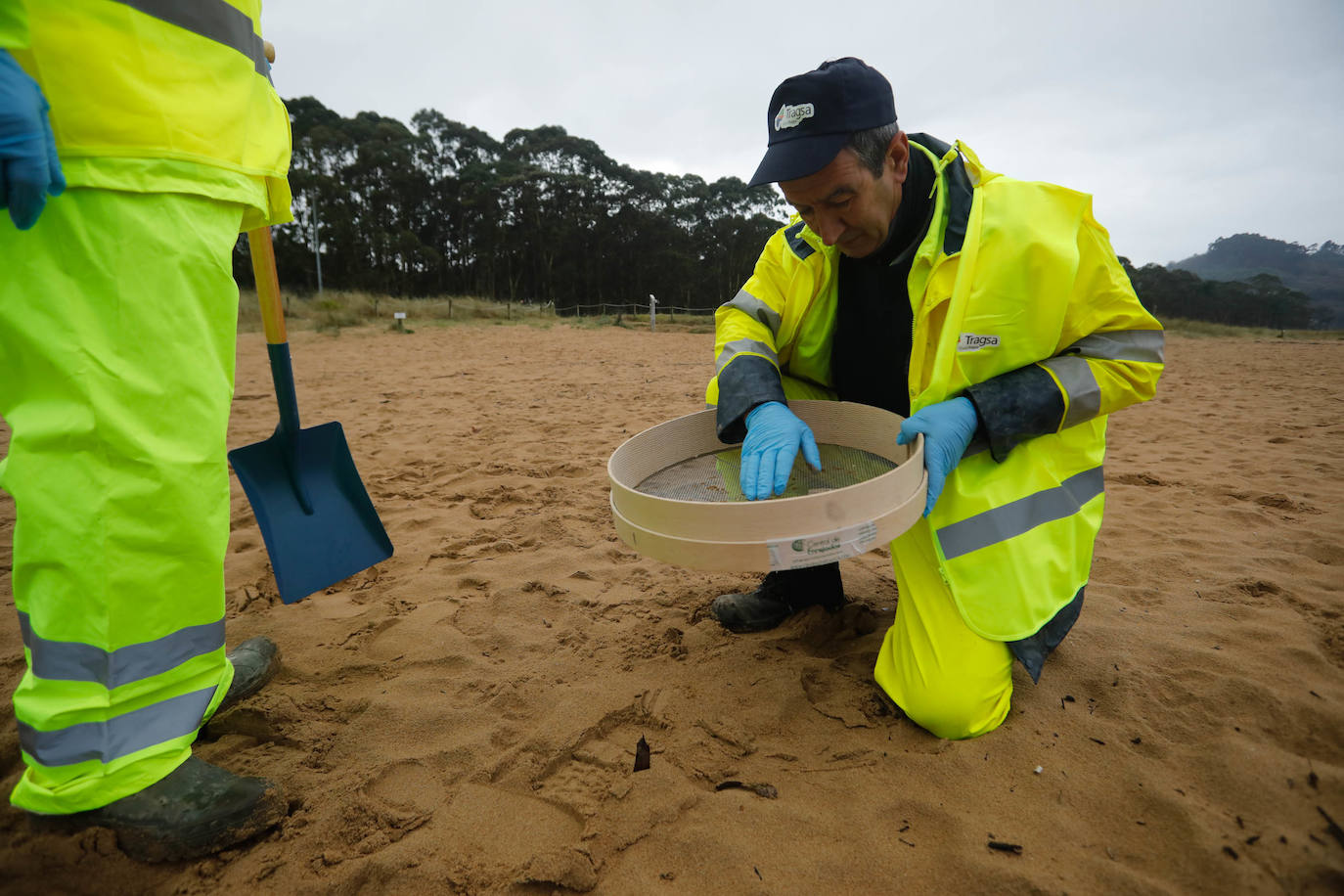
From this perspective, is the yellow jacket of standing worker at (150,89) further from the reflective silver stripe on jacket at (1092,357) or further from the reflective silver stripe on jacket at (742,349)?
the reflective silver stripe on jacket at (1092,357)

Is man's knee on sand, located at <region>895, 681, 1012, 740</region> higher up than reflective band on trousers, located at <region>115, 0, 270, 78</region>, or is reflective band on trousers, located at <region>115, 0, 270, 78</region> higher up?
reflective band on trousers, located at <region>115, 0, 270, 78</region>

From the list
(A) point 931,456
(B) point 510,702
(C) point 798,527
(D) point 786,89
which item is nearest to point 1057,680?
(A) point 931,456

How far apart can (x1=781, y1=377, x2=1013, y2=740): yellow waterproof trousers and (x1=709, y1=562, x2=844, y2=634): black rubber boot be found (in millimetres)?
364

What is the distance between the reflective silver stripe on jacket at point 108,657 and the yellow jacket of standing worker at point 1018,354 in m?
1.63

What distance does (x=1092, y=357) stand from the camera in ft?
5.07

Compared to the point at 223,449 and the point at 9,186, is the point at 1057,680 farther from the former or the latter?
the point at 9,186

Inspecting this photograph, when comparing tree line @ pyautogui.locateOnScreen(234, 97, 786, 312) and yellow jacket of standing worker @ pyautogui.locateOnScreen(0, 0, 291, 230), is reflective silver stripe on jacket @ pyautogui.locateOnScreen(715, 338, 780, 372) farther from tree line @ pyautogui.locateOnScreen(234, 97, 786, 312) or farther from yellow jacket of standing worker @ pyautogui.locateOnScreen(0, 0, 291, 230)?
tree line @ pyautogui.locateOnScreen(234, 97, 786, 312)

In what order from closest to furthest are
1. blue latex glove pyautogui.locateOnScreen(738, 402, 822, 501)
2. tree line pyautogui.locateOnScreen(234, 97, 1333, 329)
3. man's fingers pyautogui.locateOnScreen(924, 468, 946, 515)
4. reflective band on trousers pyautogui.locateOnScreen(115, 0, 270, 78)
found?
1. reflective band on trousers pyautogui.locateOnScreen(115, 0, 270, 78)
2. man's fingers pyautogui.locateOnScreen(924, 468, 946, 515)
3. blue latex glove pyautogui.locateOnScreen(738, 402, 822, 501)
4. tree line pyautogui.locateOnScreen(234, 97, 1333, 329)

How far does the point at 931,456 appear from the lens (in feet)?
4.56

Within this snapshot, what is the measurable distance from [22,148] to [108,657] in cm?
84

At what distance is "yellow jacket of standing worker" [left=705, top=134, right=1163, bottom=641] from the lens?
1.46m

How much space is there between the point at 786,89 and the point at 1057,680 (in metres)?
1.71

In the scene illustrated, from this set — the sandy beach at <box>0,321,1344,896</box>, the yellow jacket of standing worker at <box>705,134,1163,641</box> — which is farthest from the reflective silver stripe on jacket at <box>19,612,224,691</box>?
the yellow jacket of standing worker at <box>705,134,1163,641</box>

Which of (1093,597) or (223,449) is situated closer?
(223,449)
